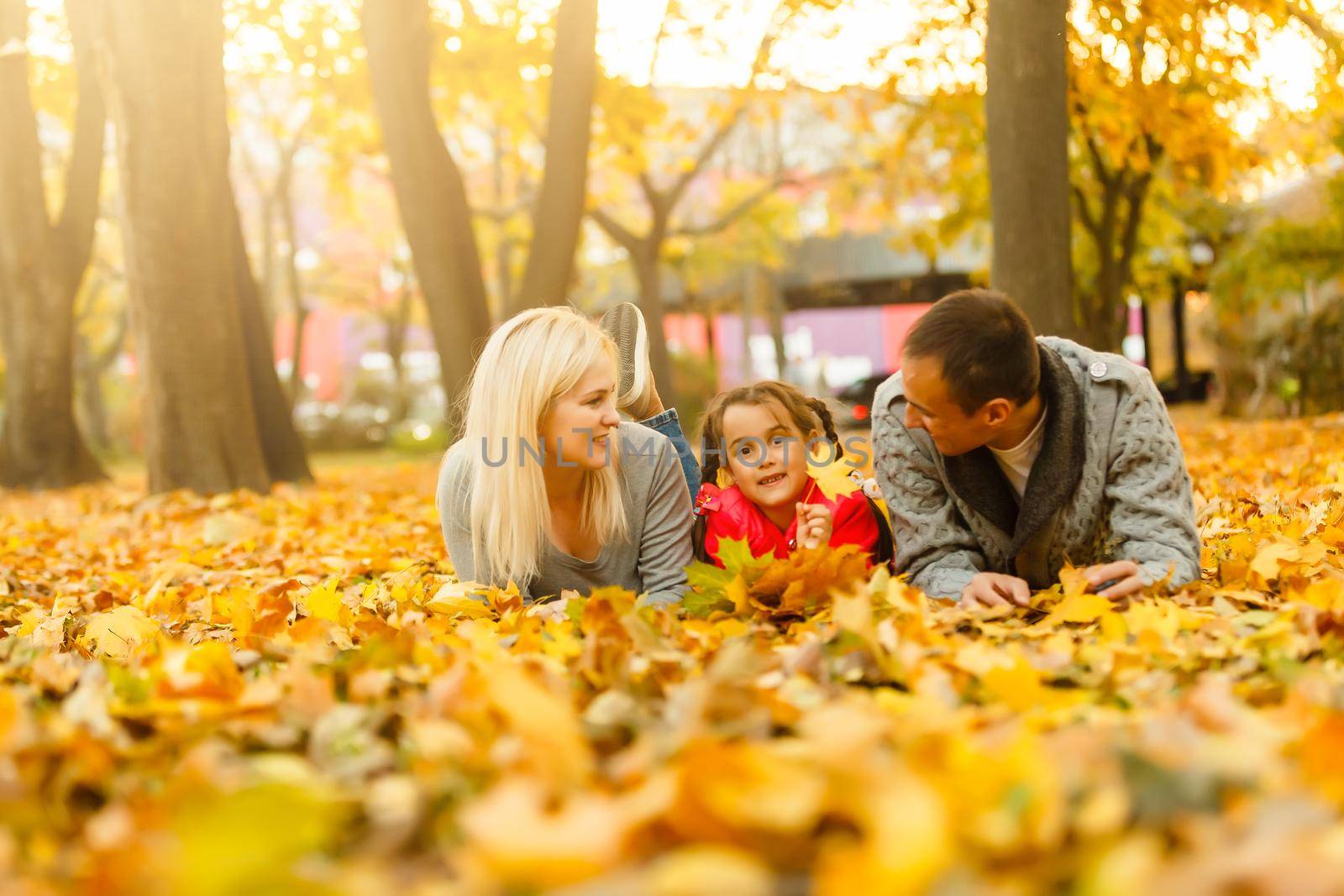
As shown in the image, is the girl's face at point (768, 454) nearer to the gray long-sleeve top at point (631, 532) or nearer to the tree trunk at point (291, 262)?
the gray long-sleeve top at point (631, 532)

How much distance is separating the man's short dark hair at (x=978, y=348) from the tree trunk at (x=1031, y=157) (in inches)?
166

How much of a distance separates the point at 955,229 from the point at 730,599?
37.9ft

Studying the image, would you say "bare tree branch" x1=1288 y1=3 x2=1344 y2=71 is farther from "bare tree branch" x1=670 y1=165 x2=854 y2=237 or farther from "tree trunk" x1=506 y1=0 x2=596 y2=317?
"bare tree branch" x1=670 y1=165 x2=854 y2=237

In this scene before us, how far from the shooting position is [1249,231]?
20.4 metres

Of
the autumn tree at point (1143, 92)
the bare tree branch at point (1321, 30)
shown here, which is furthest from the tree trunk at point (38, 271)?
the bare tree branch at point (1321, 30)

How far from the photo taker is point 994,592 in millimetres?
3104

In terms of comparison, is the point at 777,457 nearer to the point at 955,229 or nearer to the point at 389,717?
the point at 389,717

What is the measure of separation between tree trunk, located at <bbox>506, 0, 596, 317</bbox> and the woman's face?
216 inches

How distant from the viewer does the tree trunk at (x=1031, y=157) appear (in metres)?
6.95

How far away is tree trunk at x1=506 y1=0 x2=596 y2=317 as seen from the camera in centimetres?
912

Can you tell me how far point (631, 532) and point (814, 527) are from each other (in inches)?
26.3

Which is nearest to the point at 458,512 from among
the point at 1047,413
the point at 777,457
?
the point at 777,457

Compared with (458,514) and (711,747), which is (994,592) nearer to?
(458,514)

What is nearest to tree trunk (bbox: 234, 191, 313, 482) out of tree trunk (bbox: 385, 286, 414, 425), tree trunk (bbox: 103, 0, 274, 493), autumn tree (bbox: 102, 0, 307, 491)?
autumn tree (bbox: 102, 0, 307, 491)
